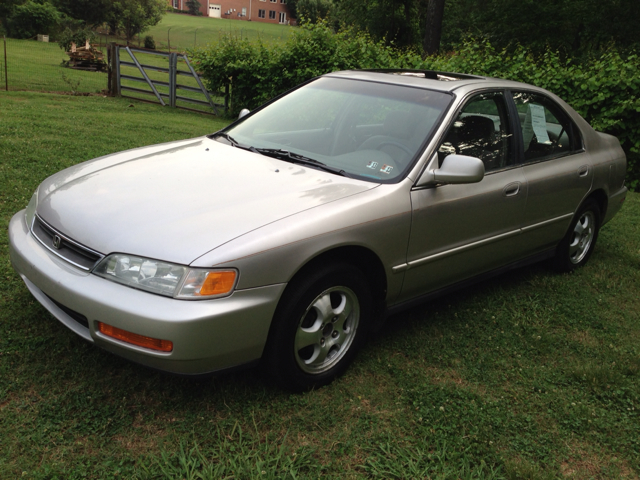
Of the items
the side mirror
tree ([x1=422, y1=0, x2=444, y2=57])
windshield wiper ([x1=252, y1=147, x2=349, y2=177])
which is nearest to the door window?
the side mirror

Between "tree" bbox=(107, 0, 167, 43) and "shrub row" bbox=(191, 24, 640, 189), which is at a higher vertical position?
"tree" bbox=(107, 0, 167, 43)

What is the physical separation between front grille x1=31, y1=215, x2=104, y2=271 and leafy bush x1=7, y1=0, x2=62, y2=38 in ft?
134

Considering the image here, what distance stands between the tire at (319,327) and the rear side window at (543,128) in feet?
6.27

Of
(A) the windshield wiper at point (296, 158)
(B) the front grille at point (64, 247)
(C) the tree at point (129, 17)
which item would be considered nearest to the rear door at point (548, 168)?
(A) the windshield wiper at point (296, 158)

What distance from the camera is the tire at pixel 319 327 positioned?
281 cm

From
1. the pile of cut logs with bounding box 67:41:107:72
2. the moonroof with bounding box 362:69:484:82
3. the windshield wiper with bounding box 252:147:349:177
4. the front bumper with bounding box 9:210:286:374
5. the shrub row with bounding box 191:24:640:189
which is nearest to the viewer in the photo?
the front bumper with bounding box 9:210:286:374

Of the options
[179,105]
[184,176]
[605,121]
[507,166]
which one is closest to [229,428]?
[184,176]

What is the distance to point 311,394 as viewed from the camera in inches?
121

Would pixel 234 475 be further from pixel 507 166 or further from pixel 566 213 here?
pixel 566 213

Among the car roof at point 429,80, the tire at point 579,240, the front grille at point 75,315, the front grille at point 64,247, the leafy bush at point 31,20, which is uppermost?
the leafy bush at point 31,20

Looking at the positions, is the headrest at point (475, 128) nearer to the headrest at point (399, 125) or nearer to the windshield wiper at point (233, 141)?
the headrest at point (399, 125)

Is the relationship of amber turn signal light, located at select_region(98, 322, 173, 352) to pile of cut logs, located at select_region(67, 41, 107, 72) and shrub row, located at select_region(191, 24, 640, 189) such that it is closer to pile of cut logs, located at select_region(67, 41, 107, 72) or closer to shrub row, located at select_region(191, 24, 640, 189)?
shrub row, located at select_region(191, 24, 640, 189)

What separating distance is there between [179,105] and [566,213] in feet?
43.7

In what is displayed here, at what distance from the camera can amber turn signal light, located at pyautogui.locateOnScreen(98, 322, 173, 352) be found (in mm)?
2480
